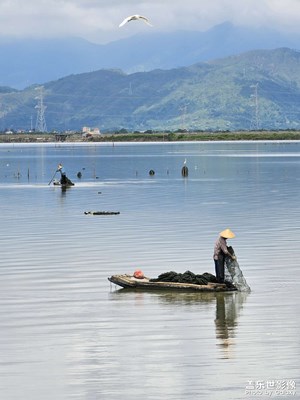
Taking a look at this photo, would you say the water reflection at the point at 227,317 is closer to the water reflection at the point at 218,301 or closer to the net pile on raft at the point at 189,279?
the water reflection at the point at 218,301

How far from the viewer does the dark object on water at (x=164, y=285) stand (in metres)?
33.3

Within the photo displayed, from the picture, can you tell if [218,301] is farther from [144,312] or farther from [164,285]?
[144,312]

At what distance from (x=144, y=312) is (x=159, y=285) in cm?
302

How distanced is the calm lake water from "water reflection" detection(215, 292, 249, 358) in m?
0.03

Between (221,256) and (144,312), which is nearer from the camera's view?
(144,312)

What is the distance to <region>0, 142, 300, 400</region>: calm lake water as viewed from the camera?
2277cm

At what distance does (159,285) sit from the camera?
33906 millimetres

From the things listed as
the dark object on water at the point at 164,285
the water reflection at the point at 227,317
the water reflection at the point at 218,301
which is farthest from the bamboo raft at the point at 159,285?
the water reflection at the point at 227,317

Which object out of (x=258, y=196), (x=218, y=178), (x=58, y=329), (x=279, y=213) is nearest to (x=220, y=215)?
(x=279, y=213)

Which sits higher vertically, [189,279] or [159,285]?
[189,279]

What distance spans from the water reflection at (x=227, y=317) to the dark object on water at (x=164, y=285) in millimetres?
279

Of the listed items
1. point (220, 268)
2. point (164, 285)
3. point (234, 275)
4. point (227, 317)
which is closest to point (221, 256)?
point (220, 268)

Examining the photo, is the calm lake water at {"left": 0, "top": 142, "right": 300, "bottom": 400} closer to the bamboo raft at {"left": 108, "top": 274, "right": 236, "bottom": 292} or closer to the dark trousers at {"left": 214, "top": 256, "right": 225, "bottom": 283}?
the bamboo raft at {"left": 108, "top": 274, "right": 236, "bottom": 292}

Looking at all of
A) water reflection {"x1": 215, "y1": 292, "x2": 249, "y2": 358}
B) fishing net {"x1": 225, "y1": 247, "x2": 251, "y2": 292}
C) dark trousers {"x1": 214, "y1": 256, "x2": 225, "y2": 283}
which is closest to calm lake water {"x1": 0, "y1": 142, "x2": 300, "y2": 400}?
water reflection {"x1": 215, "y1": 292, "x2": 249, "y2": 358}
